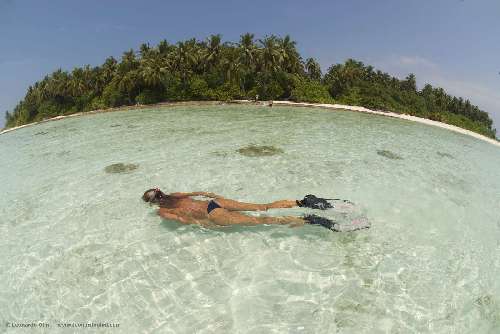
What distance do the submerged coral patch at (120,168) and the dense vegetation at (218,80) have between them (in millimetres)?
24738

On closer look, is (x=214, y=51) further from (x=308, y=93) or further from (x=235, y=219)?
(x=235, y=219)

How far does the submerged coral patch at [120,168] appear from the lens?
12570 millimetres

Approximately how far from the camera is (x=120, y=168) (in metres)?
12.9

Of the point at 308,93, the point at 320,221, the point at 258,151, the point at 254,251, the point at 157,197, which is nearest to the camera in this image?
the point at 254,251

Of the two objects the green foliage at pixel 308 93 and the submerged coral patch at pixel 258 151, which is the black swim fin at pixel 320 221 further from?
the green foliage at pixel 308 93

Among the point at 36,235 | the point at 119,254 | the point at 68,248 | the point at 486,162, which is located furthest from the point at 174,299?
the point at 486,162

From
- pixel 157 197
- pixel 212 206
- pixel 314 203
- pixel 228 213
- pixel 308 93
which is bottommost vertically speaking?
pixel 157 197

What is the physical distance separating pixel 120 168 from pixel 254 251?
777 cm

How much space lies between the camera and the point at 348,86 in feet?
141

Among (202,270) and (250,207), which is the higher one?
(250,207)

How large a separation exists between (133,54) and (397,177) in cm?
3927

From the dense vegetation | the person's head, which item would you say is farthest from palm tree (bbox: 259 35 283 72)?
the person's head

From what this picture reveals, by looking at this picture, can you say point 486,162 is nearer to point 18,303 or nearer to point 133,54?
point 18,303

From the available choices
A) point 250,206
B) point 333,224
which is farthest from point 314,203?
point 250,206
